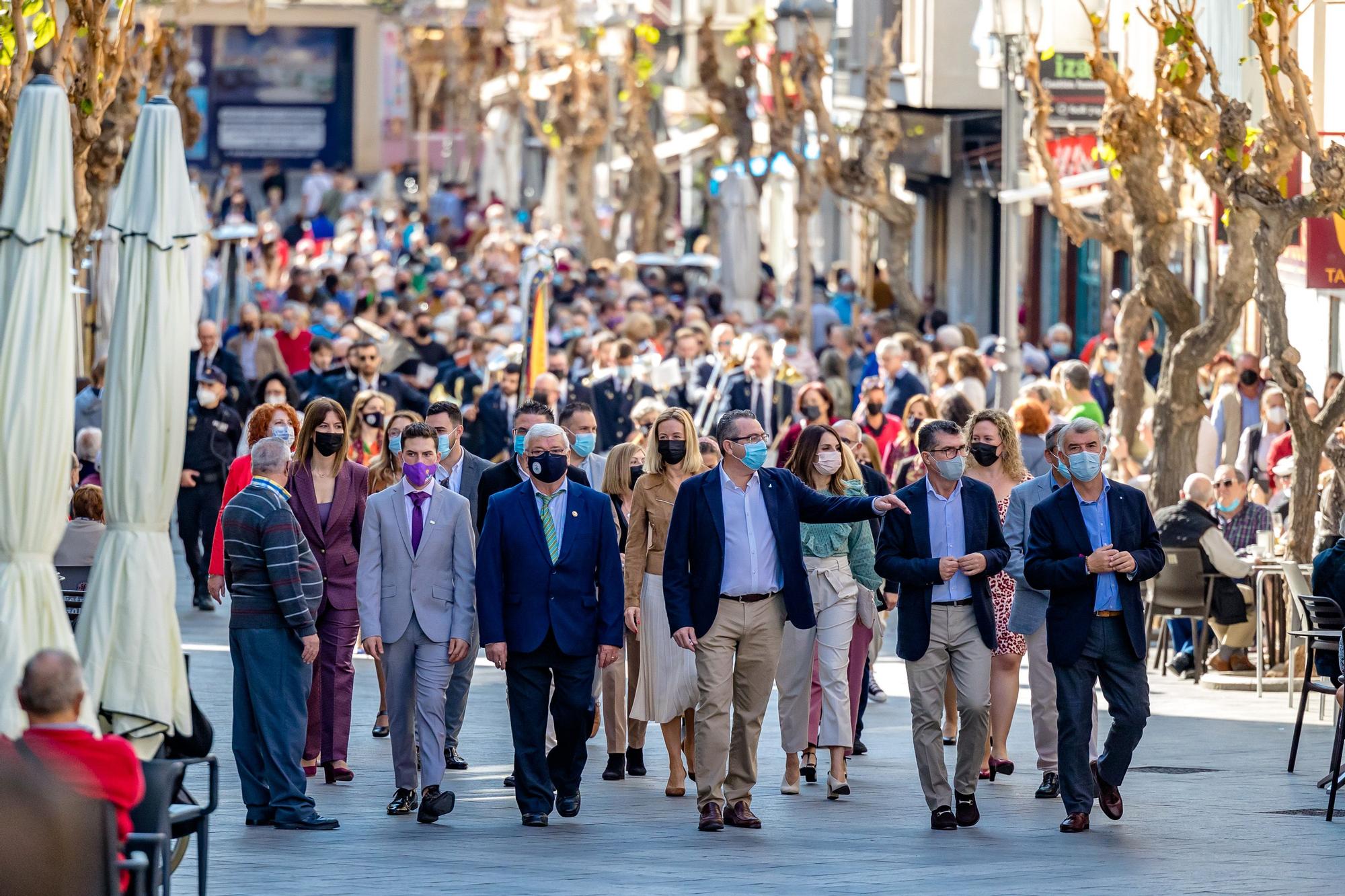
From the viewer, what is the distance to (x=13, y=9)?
16719 mm

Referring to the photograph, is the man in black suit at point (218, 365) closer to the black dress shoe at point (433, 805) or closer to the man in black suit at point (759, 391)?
the man in black suit at point (759, 391)

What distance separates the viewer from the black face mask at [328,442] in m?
12.8

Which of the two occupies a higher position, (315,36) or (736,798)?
(315,36)

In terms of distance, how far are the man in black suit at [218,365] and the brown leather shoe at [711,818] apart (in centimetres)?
1066

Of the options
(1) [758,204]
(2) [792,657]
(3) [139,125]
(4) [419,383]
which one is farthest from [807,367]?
(3) [139,125]

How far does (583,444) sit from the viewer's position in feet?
45.6

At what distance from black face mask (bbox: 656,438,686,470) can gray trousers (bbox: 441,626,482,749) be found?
1.27 meters

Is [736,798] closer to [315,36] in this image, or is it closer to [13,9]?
[13,9]

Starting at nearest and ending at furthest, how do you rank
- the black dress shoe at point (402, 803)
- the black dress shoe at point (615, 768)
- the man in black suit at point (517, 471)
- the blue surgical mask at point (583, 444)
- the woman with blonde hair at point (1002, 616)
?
the black dress shoe at point (402, 803)
the woman with blonde hair at point (1002, 616)
the black dress shoe at point (615, 768)
the man in black suit at point (517, 471)
the blue surgical mask at point (583, 444)

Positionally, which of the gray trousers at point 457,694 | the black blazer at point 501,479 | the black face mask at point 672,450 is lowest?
the gray trousers at point 457,694

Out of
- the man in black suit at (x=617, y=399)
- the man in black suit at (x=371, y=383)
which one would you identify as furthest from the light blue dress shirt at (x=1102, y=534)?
the man in black suit at (x=617, y=399)

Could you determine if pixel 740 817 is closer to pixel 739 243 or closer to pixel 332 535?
pixel 332 535

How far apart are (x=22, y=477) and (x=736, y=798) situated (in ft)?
13.0

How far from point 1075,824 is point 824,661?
1718 millimetres
